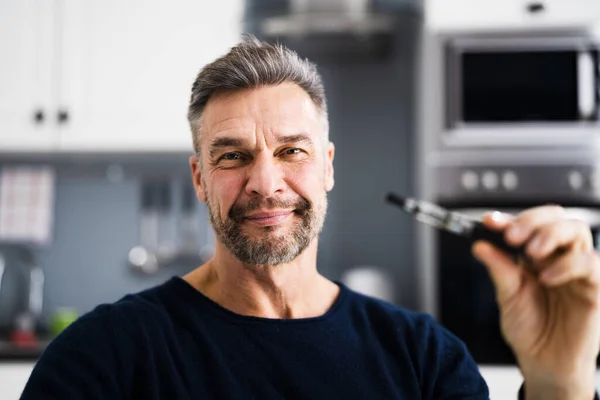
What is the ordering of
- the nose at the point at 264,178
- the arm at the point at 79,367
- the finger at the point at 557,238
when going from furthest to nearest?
the nose at the point at 264,178, the arm at the point at 79,367, the finger at the point at 557,238

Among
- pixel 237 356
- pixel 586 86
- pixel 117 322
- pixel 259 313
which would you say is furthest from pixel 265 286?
pixel 586 86

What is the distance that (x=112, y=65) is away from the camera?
2631 millimetres

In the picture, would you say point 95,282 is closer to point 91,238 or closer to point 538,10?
point 91,238

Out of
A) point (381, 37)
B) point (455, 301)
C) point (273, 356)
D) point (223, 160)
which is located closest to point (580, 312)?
point (273, 356)

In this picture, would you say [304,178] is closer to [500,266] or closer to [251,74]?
[251,74]

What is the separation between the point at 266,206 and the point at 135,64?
170 centimetres

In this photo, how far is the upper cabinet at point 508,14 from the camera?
2.32 meters

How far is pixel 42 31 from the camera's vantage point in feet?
8.64

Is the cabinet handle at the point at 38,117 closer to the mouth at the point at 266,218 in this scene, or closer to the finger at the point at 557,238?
the mouth at the point at 266,218

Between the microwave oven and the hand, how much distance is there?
151 centimetres

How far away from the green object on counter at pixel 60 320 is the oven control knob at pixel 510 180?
1.75 metres

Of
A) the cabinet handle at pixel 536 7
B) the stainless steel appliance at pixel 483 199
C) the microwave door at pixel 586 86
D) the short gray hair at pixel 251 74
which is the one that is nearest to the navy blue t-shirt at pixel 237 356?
the short gray hair at pixel 251 74

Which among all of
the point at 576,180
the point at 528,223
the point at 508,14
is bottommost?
the point at 528,223

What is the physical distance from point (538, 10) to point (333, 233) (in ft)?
4.06
